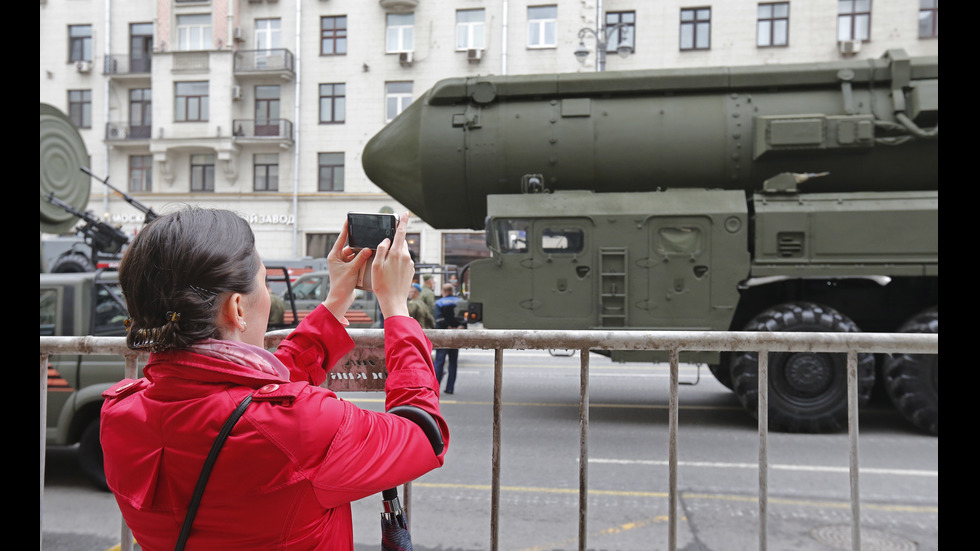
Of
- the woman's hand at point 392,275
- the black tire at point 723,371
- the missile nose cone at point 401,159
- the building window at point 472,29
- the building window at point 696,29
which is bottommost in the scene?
the black tire at point 723,371

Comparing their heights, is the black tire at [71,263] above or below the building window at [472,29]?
below

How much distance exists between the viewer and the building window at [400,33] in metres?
20.7

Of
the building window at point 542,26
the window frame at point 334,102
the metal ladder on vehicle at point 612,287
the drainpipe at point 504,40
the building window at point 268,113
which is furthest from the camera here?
the building window at point 268,113

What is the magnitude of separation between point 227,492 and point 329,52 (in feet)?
78.3

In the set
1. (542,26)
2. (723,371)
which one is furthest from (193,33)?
(723,371)

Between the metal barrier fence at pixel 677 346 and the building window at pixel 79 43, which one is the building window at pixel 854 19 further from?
the building window at pixel 79 43

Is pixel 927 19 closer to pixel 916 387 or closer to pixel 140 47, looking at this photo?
pixel 916 387

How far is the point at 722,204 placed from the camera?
25.5 ft

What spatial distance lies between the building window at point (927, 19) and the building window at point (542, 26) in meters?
11.2

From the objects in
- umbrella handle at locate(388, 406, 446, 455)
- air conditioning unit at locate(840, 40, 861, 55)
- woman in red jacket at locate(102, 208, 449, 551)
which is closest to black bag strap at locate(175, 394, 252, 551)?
woman in red jacket at locate(102, 208, 449, 551)

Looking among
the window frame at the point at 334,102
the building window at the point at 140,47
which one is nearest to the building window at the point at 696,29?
the window frame at the point at 334,102

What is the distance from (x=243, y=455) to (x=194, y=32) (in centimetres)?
2762
